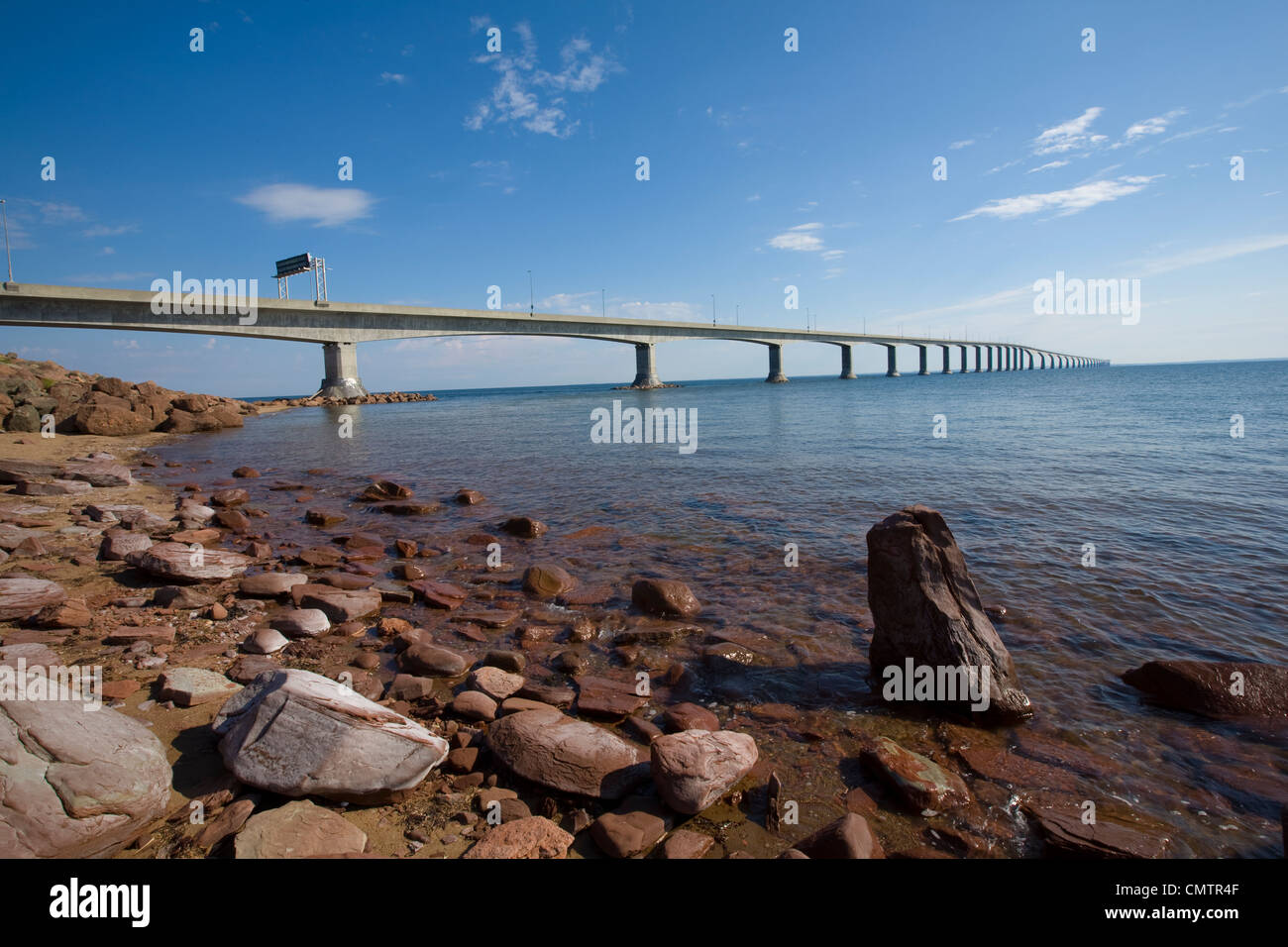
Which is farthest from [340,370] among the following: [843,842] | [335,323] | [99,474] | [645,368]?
[843,842]

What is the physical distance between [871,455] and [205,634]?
21130 millimetres

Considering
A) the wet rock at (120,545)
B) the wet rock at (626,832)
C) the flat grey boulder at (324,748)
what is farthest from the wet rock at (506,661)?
the wet rock at (120,545)

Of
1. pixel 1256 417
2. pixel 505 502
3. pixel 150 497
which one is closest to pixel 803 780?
pixel 505 502

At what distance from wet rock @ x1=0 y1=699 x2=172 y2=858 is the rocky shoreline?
15mm

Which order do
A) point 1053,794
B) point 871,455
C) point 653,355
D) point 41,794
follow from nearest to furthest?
point 41,794 → point 1053,794 → point 871,455 → point 653,355

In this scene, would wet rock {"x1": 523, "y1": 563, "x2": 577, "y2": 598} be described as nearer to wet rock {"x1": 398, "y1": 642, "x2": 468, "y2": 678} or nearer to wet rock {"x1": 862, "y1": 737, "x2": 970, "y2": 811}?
wet rock {"x1": 398, "y1": 642, "x2": 468, "y2": 678}

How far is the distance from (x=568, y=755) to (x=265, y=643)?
4141mm

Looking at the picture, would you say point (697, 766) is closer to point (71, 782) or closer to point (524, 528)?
point (71, 782)

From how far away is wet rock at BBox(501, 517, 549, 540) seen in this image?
1188cm

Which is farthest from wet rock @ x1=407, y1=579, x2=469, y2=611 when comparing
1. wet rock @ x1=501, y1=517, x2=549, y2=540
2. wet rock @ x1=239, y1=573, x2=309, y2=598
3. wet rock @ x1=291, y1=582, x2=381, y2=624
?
wet rock @ x1=501, y1=517, x2=549, y2=540

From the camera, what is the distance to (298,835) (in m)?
3.38
